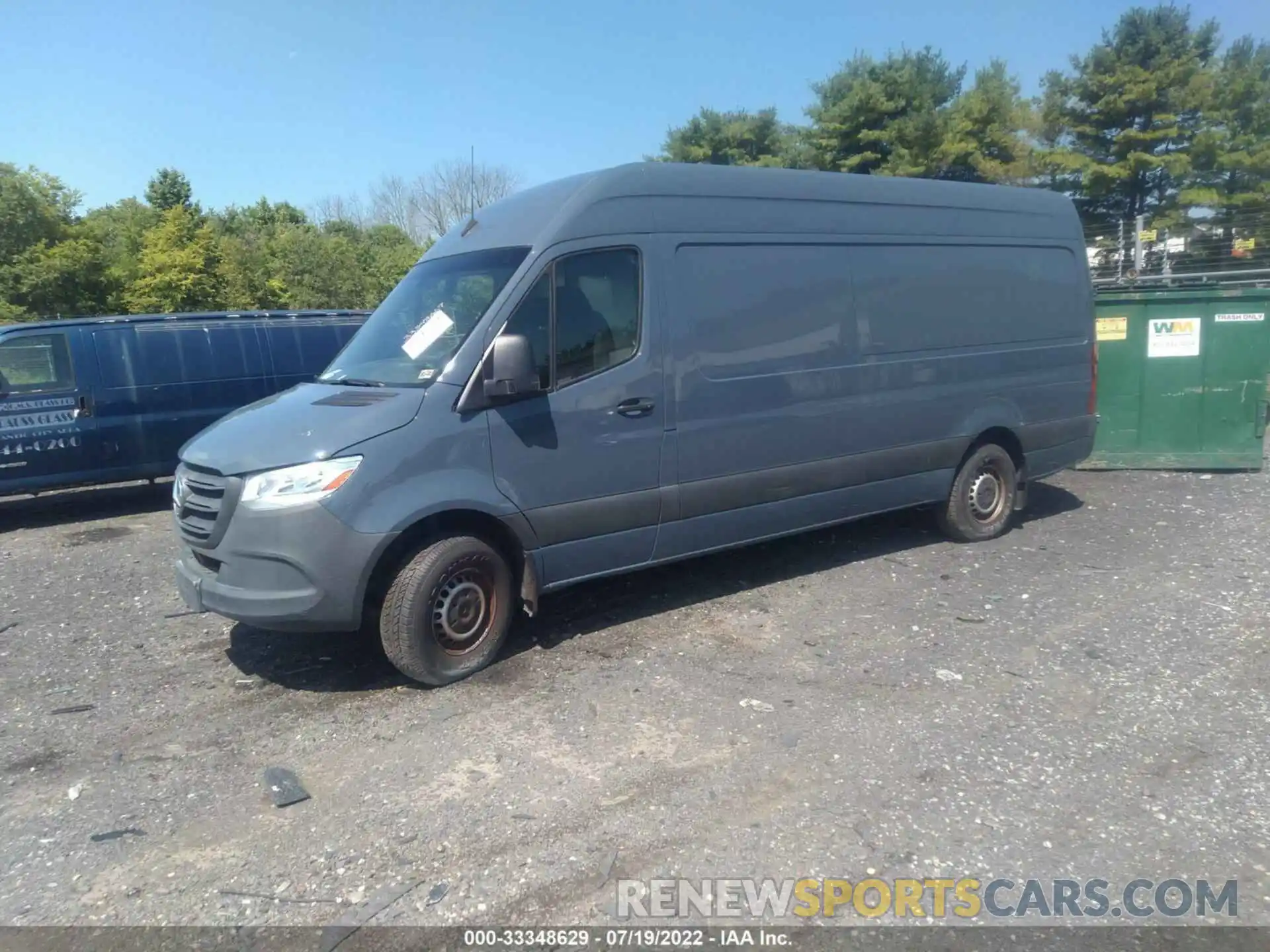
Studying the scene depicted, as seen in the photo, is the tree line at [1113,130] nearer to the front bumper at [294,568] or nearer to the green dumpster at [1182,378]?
the green dumpster at [1182,378]

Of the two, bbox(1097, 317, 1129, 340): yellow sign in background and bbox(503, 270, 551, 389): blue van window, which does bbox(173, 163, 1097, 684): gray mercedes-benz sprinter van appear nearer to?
bbox(503, 270, 551, 389): blue van window

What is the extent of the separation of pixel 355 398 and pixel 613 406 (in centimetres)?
142

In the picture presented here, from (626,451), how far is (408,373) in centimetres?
131

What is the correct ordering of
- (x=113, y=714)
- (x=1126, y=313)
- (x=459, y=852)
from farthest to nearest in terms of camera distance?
(x=1126, y=313) < (x=113, y=714) < (x=459, y=852)

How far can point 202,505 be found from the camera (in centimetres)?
497

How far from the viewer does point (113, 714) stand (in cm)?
488

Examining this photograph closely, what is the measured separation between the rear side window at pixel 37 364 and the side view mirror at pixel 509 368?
7.08 m

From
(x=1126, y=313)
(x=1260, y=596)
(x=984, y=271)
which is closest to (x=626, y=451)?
(x=984, y=271)

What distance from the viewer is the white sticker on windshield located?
17.4 ft

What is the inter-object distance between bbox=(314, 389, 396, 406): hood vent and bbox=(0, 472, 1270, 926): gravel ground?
1.52 m

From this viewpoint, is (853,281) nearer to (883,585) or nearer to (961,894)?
(883,585)

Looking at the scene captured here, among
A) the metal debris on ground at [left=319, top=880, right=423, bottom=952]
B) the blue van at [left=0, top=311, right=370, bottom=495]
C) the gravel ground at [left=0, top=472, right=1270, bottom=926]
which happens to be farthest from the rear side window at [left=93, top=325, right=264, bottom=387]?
the metal debris on ground at [left=319, top=880, right=423, bottom=952]

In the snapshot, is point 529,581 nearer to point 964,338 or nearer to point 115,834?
point 115,834

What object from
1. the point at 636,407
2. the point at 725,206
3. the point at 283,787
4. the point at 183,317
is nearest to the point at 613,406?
the point at 636,407
